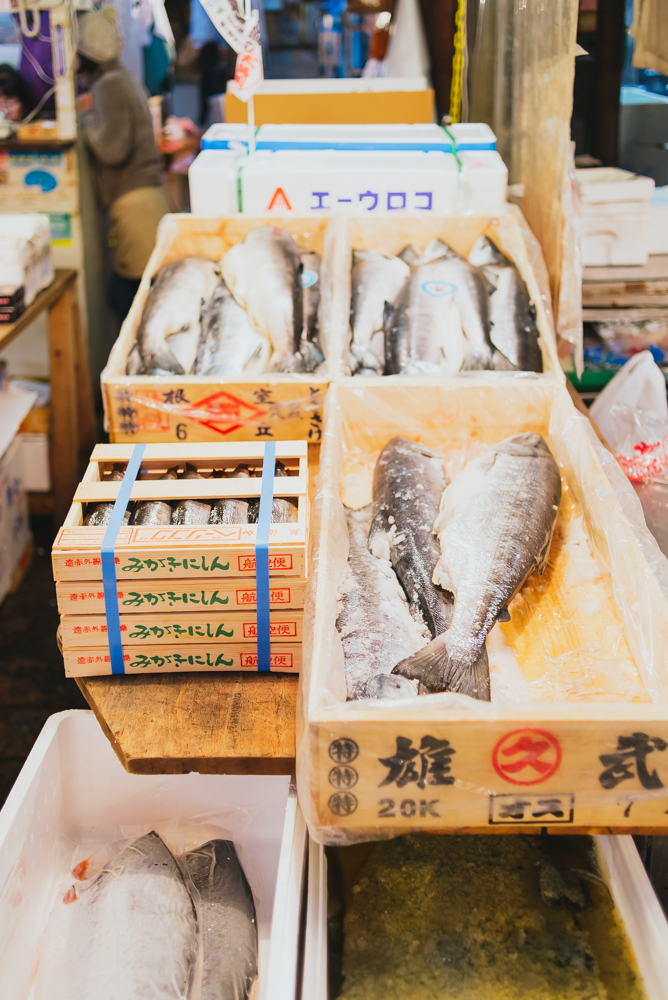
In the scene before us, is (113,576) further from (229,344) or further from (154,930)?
(229,344)

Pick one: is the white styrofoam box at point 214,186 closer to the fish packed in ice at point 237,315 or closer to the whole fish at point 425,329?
the fish packed in ice at point 237,315

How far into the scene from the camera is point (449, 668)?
4.62 feet

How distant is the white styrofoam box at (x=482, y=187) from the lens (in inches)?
114

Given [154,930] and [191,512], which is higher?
[191,512]

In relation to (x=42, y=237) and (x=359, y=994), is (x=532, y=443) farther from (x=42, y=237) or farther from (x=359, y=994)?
(x=42, y=237)

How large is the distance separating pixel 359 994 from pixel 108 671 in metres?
0.81

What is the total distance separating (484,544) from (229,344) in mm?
1135

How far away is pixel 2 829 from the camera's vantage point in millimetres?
1558

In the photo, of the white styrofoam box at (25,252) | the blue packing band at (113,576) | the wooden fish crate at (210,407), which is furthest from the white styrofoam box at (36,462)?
the blue packing band at (113,576)

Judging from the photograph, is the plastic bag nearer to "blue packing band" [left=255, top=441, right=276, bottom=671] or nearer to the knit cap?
"blue packing band" [left=255, top=441, right=276, bottom=671]

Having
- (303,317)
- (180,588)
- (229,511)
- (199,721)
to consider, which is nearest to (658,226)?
(303,317)

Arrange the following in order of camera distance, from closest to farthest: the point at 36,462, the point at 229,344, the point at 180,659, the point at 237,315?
the point at 180,659, the point at 229,344, the point at 237,315, the point at 36,462

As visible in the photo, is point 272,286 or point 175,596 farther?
point 272,286

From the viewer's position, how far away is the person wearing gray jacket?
4.71 metres
